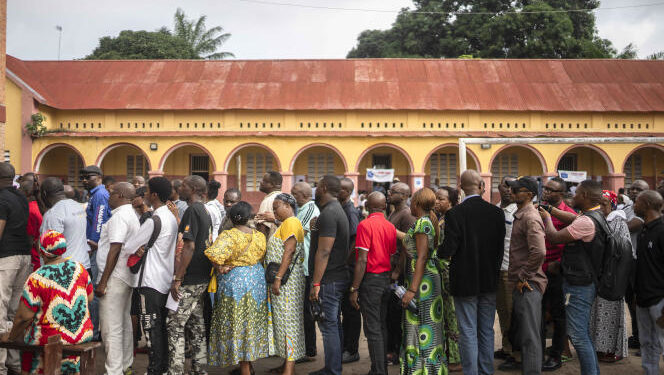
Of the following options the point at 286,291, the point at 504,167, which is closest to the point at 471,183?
the point at 286,291

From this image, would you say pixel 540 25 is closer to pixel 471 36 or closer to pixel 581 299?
pixel 471 36

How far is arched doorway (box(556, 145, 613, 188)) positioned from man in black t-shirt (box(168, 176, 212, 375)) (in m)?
17.9

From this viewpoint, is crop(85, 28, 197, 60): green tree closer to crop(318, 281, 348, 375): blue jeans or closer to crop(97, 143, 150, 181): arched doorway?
crop(97, 143, 150, 181): arched doorway

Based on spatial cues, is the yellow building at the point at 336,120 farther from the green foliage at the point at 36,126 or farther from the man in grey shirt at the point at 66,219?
the man in grey shirt at the point at 66,219

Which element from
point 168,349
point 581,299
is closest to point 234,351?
point 168,349

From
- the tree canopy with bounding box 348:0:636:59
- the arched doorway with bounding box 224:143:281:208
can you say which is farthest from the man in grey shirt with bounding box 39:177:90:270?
the tree canopy with bounding box 348:0:636:59

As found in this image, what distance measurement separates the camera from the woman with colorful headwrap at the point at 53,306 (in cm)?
382

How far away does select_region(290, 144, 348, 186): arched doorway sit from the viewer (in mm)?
19891

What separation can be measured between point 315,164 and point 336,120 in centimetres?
204

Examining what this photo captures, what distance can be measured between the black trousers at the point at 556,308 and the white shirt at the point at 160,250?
367cm

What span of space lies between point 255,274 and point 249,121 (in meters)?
14.7

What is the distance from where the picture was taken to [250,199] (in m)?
19.7

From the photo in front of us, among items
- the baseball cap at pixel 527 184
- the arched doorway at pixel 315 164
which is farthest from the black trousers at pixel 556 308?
the arched doorway at pixel 315 164

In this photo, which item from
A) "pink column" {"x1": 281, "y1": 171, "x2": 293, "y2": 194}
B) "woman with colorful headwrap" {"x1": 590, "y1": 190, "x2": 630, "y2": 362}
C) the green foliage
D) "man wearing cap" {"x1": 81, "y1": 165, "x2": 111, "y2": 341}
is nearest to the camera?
"woman with colorful headwrap" {"x1": 590, "y1": 190, "x2": 630, "y2": 362}
